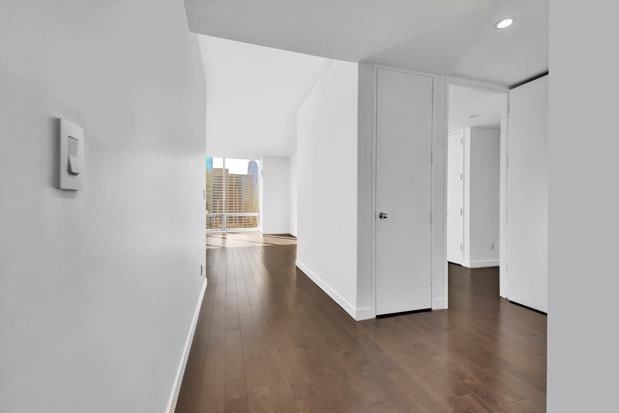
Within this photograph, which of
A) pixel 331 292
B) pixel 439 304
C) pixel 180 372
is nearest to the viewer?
pixel 180 372

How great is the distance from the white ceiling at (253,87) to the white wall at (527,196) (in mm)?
2268

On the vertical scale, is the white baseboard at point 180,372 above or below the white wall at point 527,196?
below

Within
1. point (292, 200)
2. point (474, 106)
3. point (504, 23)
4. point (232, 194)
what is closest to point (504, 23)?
point (504, 23)

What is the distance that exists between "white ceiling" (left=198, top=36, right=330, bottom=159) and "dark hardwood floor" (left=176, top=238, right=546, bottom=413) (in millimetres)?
2754

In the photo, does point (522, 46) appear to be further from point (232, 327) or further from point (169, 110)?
point (232, 327)

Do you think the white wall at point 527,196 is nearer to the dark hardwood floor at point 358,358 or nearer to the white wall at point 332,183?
the dark hardwood floor at point 358,358

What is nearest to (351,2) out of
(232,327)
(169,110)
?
(169,110)

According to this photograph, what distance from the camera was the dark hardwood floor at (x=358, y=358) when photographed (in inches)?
62.7

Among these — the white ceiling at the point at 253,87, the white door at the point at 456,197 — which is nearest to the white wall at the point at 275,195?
the white ceiling at the point at 253,87

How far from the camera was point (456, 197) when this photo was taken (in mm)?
5148

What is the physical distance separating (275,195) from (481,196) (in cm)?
679

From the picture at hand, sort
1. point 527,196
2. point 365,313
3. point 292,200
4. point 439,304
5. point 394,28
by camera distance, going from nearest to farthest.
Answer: point 394,28
point 365,313
point 439,304
point 527,196
point 292,200

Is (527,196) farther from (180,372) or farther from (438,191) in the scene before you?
(180,372)

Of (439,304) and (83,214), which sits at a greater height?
(83,214)
